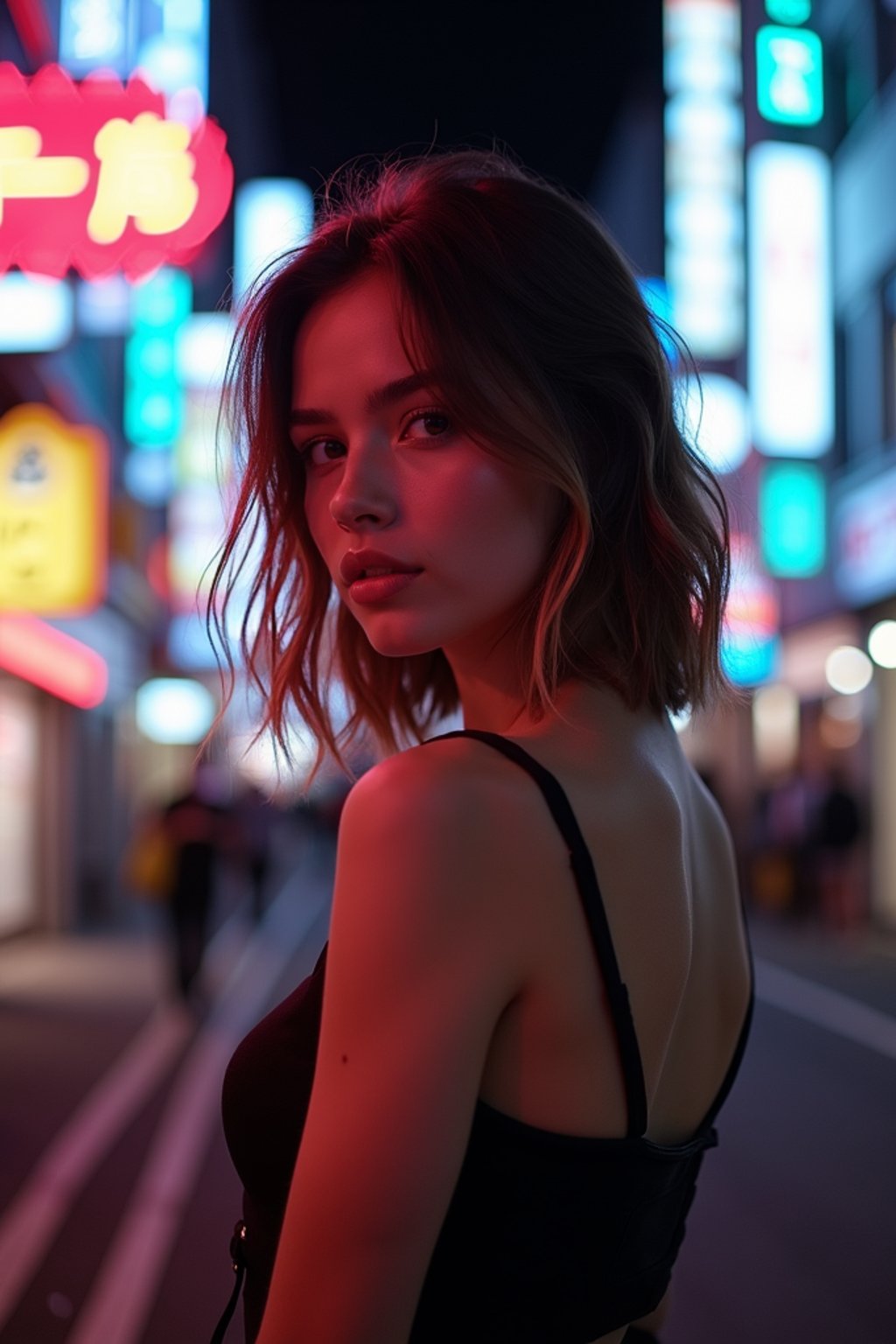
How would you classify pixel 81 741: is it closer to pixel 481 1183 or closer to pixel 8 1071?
pixel 8 1071

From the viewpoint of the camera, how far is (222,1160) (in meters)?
4.44

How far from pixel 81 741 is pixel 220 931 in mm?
2940

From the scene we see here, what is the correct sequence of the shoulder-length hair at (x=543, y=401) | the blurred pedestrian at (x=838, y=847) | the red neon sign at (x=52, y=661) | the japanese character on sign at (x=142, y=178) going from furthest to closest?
1. the blurred pedestrian at (x=838, y=847)
2. the red neon sign at (x=52, y=661)
3. the japanese character on sign at (x=142, y=178)
4. the shoulder-length hair at (x=543, y=401)

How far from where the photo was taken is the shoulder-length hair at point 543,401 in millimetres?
1008

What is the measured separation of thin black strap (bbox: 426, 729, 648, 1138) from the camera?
86cm

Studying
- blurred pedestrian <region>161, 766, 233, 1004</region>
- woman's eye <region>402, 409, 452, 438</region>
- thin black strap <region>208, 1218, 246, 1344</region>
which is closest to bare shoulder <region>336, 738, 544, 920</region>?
woman's eye <region>402, 409, 452, 438</region>

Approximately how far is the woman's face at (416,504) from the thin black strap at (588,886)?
0.58 ft

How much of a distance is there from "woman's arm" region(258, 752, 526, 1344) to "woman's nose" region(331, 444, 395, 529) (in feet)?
0.96

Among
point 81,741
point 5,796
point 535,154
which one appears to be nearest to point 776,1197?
point 5,796

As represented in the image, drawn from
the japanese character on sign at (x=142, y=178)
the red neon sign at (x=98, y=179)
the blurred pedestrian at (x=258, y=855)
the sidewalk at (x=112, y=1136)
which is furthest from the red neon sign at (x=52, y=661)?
the japanese character on sign at (x=142, y=178)

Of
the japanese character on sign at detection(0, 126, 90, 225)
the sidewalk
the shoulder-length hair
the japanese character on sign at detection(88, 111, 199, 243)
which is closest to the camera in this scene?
the shoulder-length hair

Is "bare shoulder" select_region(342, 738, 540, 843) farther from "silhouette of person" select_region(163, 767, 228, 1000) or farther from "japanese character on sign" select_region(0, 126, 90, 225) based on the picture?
"silhouette of person" select_region(163, 767, 228, 1000)

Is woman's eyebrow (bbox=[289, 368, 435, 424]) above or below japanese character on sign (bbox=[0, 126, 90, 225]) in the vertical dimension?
below

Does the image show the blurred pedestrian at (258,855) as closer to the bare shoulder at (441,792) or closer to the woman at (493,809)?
the woman at (493,809)
